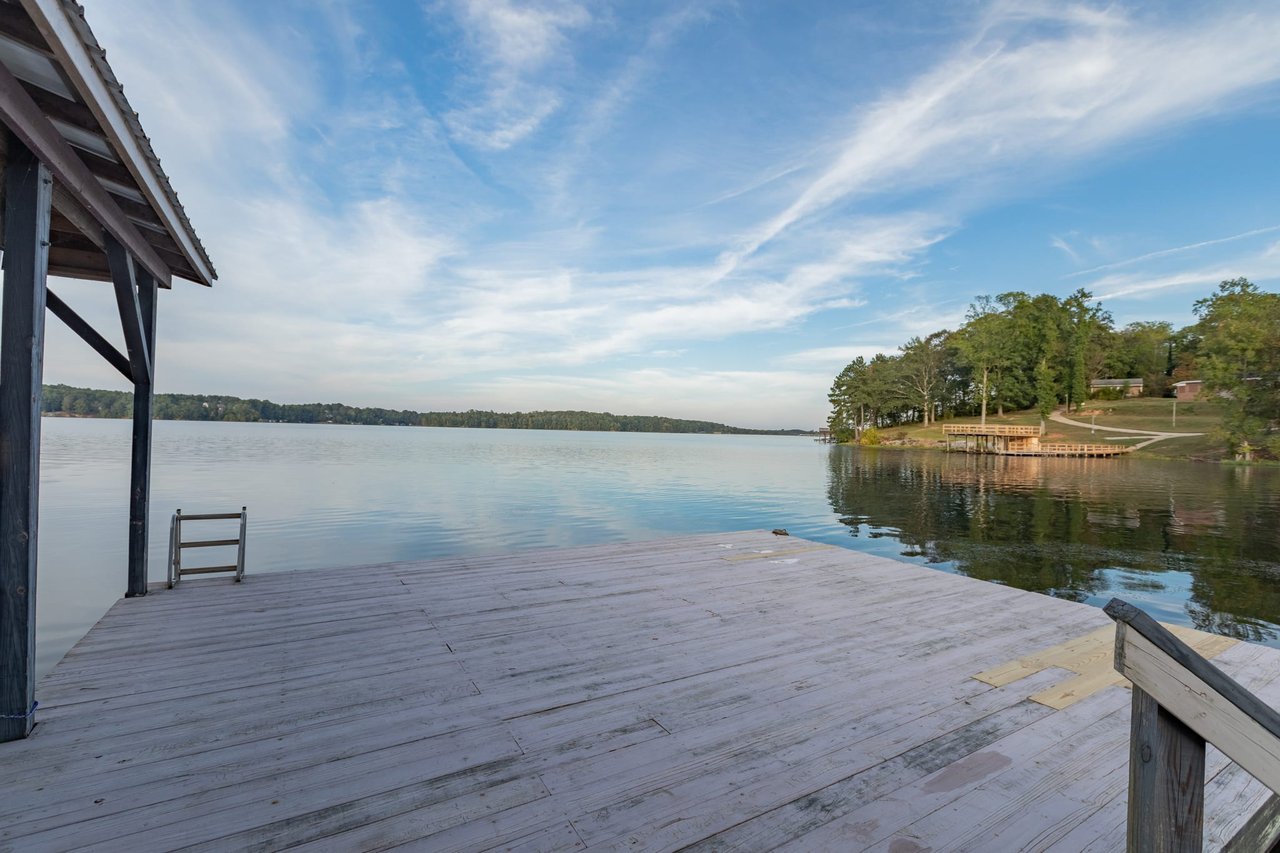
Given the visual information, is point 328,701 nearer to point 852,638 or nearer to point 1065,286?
point 852,638

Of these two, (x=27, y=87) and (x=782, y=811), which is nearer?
(x=782, y=811)

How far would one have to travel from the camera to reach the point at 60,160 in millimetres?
2783

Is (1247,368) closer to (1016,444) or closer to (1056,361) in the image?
(1016,444)

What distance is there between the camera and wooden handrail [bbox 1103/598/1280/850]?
0.97 m

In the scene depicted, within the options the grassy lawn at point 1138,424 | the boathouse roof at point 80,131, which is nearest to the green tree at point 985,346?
the grassy lawn at point 1138,424

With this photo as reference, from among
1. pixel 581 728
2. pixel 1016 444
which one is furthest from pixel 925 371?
pixel 581 728

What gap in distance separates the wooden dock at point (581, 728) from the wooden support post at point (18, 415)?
38 centimetres

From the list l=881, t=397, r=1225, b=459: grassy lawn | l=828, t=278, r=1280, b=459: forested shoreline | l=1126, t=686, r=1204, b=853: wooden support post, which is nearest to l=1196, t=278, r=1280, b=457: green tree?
l=828, t=278, r=1280, b=459: forested shoreline

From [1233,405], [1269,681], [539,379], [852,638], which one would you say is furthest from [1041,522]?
[539,379]

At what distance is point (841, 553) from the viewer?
24.9 ft

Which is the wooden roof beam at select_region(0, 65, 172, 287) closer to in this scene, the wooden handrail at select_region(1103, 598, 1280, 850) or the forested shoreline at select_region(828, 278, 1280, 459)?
the wooden handrail at select_region(1103, 598, 1280, 850)

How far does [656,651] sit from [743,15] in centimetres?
1697

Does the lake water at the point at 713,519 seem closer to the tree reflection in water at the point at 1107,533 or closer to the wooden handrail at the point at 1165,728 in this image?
the tree reflection in water at the point at 1107,533

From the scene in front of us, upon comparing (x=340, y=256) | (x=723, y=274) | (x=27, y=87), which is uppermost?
(x=723, y=274)
